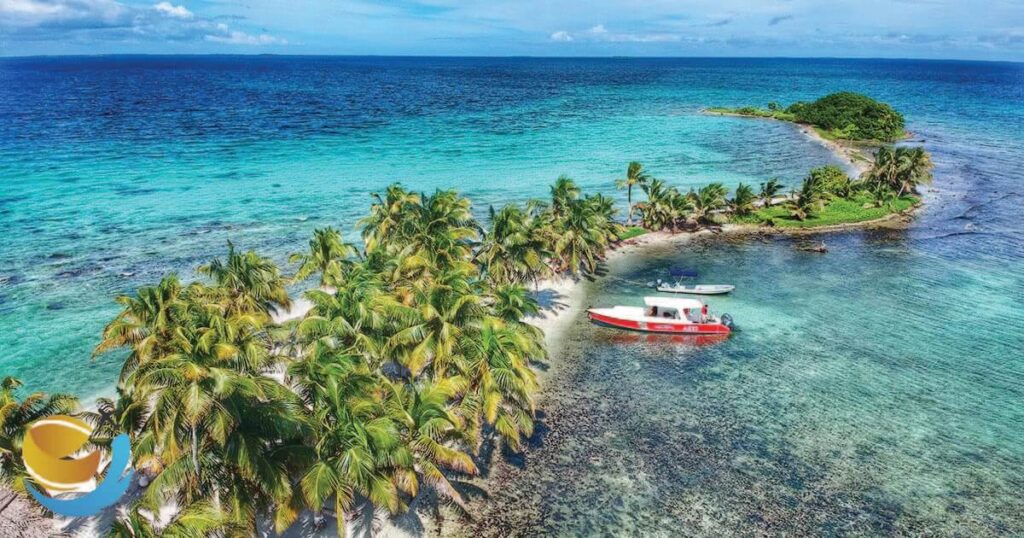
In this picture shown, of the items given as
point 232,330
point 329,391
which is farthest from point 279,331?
point 329,391

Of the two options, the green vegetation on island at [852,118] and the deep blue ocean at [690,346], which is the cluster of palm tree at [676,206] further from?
the green vegetation on island at [852,118]

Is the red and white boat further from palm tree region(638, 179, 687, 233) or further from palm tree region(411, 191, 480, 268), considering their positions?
palm tree region(638, 179, 687, 233)

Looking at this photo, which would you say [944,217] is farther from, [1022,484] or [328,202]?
[328,202]

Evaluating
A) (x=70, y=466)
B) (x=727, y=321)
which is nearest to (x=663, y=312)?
(x=727, y=321)

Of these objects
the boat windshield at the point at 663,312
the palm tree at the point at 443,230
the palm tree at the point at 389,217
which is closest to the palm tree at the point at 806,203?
the boat windshield at the point at 663,312

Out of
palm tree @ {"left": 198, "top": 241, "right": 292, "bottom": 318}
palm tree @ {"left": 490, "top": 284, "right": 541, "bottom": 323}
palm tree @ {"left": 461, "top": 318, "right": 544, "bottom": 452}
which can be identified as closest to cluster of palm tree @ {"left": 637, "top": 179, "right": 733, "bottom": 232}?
Answer: palm tree @ {"left": 490, "top": 284, "right": 541, "bottom": 323}

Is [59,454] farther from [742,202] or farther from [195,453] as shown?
[742,202]

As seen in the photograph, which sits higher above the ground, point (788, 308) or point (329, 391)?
point (329, 391)
